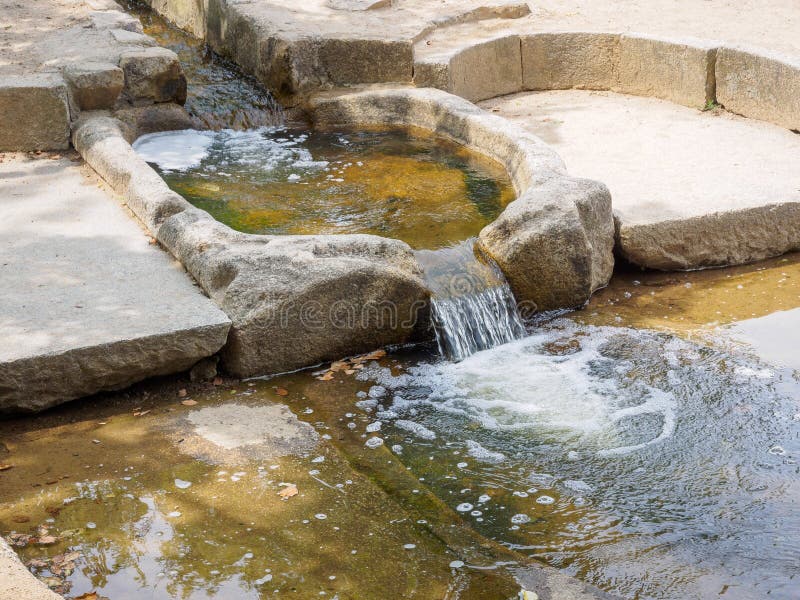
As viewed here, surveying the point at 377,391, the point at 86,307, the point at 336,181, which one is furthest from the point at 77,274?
the point at 336,181

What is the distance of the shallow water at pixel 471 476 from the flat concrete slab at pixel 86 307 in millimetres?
237

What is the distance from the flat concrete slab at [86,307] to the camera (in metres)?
4.82

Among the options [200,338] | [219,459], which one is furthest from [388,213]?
[219,459]

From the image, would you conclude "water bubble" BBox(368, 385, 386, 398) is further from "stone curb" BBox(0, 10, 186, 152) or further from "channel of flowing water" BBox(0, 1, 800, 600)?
"stone curb" BBox(0, 10, 186, 152)

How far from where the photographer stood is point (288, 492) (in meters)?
4.28

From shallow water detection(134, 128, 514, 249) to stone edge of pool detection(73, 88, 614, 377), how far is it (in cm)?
42

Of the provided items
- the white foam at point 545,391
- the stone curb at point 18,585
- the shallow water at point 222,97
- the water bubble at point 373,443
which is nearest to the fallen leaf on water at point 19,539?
the stone curb at point 18,585

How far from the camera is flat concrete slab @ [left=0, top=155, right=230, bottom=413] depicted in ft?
15.8

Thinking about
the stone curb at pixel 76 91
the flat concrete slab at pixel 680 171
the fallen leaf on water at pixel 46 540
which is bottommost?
the fallen leaf on water at pixel 46 540

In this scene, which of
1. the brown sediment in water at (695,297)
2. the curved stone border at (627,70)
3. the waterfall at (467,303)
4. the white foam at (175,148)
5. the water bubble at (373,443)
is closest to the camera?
the water bubble at (373,443)

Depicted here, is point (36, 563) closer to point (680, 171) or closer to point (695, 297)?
point (695, 297)

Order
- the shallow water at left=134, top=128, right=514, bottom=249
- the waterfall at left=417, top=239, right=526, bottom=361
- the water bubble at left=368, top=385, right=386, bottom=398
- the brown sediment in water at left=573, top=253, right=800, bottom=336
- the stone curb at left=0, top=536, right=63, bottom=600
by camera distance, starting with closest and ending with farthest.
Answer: the stone curb at left=0, top=536, right=63, bottom=600 < the water bubble at left=368, top=385, right=386, bottom=398 < the waterfall at left=417, top=239, right=526, bottom=361 < the brown sediment in water at left=573, top=253, right=800, bottom=336 < the shallow water at left=134, top=128, right=514, bottom=249

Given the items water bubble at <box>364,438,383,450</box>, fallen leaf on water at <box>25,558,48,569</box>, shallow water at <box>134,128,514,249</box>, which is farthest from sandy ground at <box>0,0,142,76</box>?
fallen leaf on water at <box>25,558,48,569</box>

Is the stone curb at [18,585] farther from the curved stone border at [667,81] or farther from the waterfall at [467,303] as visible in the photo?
the curved stone border at [667,81]
